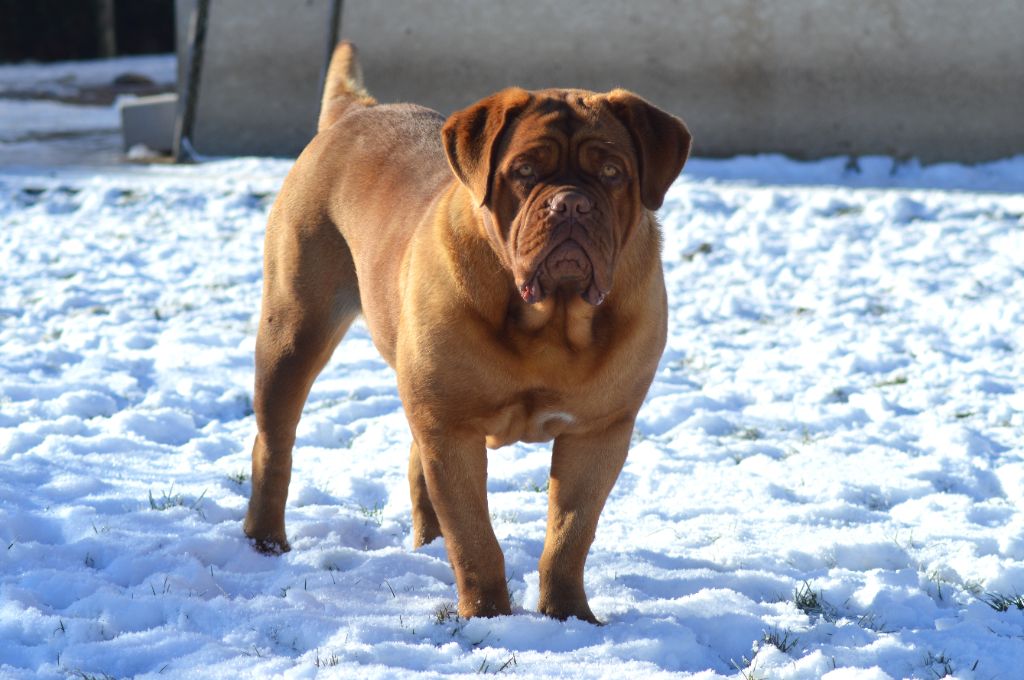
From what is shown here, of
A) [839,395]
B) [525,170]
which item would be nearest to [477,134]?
[525,170]

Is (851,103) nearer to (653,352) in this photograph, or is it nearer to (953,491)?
(953,491)

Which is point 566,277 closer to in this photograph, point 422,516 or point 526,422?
point 526,422

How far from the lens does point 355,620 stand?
330 centimetres

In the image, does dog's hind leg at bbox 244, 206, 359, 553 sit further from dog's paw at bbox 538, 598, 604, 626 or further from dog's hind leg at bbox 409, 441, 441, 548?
dog's paw at bbox 538, 598, 604, 626

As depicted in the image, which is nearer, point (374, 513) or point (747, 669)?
point (747, 669)

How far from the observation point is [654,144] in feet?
10.5

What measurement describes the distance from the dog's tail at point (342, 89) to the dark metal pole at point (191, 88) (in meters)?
7.24

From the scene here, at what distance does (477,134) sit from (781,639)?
1523 mm

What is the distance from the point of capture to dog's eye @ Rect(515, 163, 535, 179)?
3.11m

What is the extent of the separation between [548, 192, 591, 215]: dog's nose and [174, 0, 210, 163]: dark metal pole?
925cm

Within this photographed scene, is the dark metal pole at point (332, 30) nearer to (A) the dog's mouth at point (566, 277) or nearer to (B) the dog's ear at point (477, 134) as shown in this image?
(B) the dog's ear at point (477, 134)

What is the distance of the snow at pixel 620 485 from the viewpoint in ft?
10.4

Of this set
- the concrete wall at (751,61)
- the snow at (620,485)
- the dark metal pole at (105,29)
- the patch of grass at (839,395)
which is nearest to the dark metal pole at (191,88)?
the concrete wall at (751,61)

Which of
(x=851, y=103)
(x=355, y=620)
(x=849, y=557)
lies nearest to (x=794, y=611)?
(x=849, y=557)
